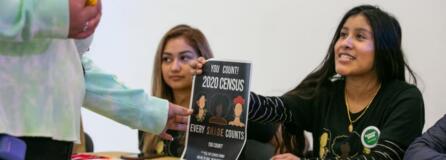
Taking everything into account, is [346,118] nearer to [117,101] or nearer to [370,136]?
[370,136]

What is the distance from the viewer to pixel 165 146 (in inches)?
77.8

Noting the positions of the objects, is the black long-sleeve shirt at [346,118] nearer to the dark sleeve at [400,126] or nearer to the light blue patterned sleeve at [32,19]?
the dark sleeve at [400,126]

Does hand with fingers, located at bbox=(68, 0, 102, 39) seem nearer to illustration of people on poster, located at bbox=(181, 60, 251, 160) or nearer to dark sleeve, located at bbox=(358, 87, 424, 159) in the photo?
illustration of people on poster, located at bbox=(181, 60, 251, 160)

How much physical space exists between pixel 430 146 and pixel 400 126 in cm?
9

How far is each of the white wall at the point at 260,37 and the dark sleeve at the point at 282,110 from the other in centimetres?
79

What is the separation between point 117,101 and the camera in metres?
1.06

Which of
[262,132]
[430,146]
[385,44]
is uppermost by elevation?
[385,44]

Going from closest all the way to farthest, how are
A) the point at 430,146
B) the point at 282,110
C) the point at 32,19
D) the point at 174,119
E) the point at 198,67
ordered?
the point at 32,19
the point at 174,119
the point at 430,146
the point at 198,67
the point at 282,110

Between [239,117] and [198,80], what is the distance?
192 millimetres

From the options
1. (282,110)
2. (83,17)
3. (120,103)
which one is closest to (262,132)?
(282,110)

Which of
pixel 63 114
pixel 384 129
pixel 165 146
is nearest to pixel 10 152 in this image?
pixel 63 114

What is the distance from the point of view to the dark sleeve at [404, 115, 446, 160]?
136 cm

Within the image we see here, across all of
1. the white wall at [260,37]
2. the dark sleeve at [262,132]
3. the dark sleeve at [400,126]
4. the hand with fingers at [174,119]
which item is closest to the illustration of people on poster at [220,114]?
the hand with fingers at [174,119]

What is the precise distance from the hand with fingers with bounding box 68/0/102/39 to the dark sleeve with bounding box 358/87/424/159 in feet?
2.96
